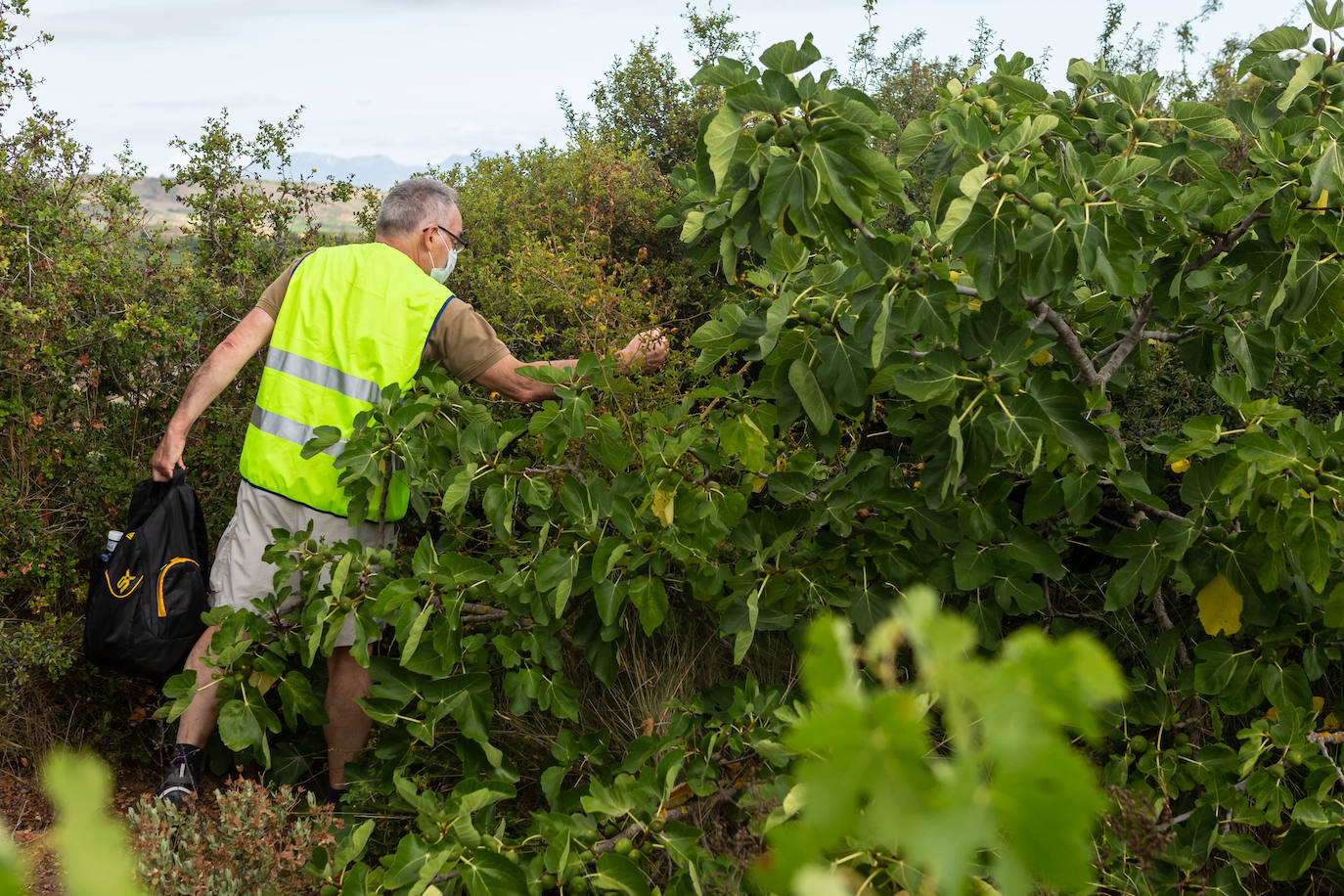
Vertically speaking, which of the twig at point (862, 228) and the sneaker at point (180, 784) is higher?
the twig at point (862, 228)

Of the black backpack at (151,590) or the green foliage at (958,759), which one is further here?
the black backpack at (151,590)

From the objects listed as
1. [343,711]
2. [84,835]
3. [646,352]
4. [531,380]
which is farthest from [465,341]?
[84,835]

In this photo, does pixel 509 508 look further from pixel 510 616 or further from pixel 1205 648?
pixel 1205 648

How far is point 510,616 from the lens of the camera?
2.99 m

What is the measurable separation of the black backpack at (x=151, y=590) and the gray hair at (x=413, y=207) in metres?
1.20

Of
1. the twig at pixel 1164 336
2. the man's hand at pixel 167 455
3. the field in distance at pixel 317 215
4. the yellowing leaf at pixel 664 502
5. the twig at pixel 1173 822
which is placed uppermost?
the field in distance at pixel 317 215

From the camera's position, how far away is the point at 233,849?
111 inches

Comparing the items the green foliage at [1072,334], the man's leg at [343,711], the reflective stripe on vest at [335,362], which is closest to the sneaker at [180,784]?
the man's leg at [343,711]

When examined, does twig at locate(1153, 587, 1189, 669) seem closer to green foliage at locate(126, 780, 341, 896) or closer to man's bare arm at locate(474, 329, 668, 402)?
man's bare arm at locate(474, 329, 668, 402)

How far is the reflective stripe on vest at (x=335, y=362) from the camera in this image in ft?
11.1

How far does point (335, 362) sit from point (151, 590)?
3.38 feet

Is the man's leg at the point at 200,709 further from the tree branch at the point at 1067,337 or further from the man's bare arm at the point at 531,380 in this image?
the tree branch at the point at 1067,337

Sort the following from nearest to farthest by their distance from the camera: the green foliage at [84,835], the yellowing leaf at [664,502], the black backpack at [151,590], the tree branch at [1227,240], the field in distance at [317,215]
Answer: the green foliage at [84,835], the tree branch at [1227,240], the yellowing leaf at [664,502], the black backpack at [151,590], the field in distance at [317,215]

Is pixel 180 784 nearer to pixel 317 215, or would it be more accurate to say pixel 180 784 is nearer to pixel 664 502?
pixel 664 502
